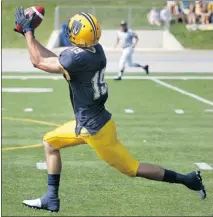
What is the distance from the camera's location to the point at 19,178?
9.01 metres

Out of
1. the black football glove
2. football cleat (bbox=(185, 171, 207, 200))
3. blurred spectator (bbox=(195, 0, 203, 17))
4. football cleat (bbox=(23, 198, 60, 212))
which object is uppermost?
the black football glove

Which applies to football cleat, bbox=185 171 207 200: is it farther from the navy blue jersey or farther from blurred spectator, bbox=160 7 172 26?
blurred spectator, bbox=160 7 172 26

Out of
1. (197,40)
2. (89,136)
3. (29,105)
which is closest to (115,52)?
(197,40)

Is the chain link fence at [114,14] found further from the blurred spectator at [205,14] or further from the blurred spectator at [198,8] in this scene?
the blurred spectator at [205,14]

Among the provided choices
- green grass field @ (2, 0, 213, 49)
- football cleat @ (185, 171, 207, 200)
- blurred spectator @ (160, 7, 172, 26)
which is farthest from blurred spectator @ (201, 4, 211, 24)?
football cleat @ (185, 171, 207, 200)

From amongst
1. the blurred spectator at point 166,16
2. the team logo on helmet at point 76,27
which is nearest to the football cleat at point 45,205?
the team logo on helmet at point 76,27

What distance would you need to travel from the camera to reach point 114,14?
38656 millimetres

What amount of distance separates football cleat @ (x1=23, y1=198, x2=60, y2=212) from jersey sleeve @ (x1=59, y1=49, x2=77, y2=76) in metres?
1.22

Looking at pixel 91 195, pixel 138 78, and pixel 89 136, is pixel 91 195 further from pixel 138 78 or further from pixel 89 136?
pixel 138 78

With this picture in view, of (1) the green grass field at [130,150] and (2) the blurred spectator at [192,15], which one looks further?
(2) the blurred spectator at [192,15]

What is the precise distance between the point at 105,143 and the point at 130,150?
3.45 m

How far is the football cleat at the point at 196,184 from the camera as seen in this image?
7.98 m

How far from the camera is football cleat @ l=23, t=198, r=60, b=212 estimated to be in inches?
303

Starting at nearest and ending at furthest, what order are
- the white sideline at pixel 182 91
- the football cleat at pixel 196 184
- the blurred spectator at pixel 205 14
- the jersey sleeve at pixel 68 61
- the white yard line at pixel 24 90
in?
the jersey sleeve at pixel 68 61 < the football cleat at pixel 196 184 < the white sideline at pixel 182 91 < the white yard line at pixel 24 90 < the blurred spectator at pixel 205 14
